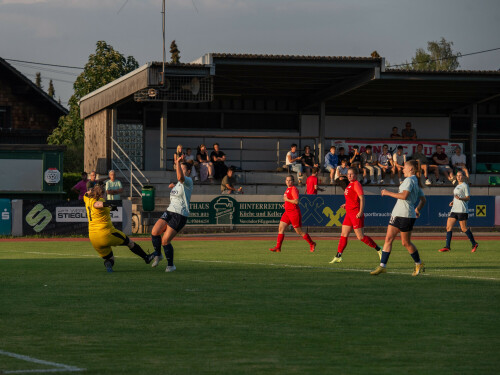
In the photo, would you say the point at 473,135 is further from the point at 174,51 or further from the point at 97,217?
the point at 174,51

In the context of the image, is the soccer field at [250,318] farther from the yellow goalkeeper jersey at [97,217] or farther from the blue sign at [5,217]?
the blue sign at [5,217]

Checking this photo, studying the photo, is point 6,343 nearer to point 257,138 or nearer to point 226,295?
point 226,295

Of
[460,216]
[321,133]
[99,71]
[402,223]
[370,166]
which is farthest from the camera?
[99,71]

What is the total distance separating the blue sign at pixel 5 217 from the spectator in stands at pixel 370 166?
47.7ft

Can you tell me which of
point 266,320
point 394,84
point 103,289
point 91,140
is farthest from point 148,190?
point 266,320

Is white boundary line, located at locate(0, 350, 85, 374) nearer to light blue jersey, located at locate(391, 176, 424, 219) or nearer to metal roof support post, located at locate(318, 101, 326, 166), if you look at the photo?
light blue jersey, located at locate(391, 176, 424, 219)

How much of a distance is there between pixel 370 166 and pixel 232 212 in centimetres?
782

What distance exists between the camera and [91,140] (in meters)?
38.9

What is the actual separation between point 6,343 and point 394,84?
99.2 ft

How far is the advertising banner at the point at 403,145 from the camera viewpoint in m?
38.5

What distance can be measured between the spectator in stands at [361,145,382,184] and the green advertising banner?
5890 millimetres

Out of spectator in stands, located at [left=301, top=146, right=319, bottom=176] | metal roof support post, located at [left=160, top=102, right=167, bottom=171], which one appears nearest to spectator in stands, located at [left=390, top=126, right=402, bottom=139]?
spectator in stands, located at [left=301, top=146, right=319, bottom=176]

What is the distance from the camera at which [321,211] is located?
31.6 meters

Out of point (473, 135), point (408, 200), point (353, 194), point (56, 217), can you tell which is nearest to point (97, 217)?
point (353, 194)
